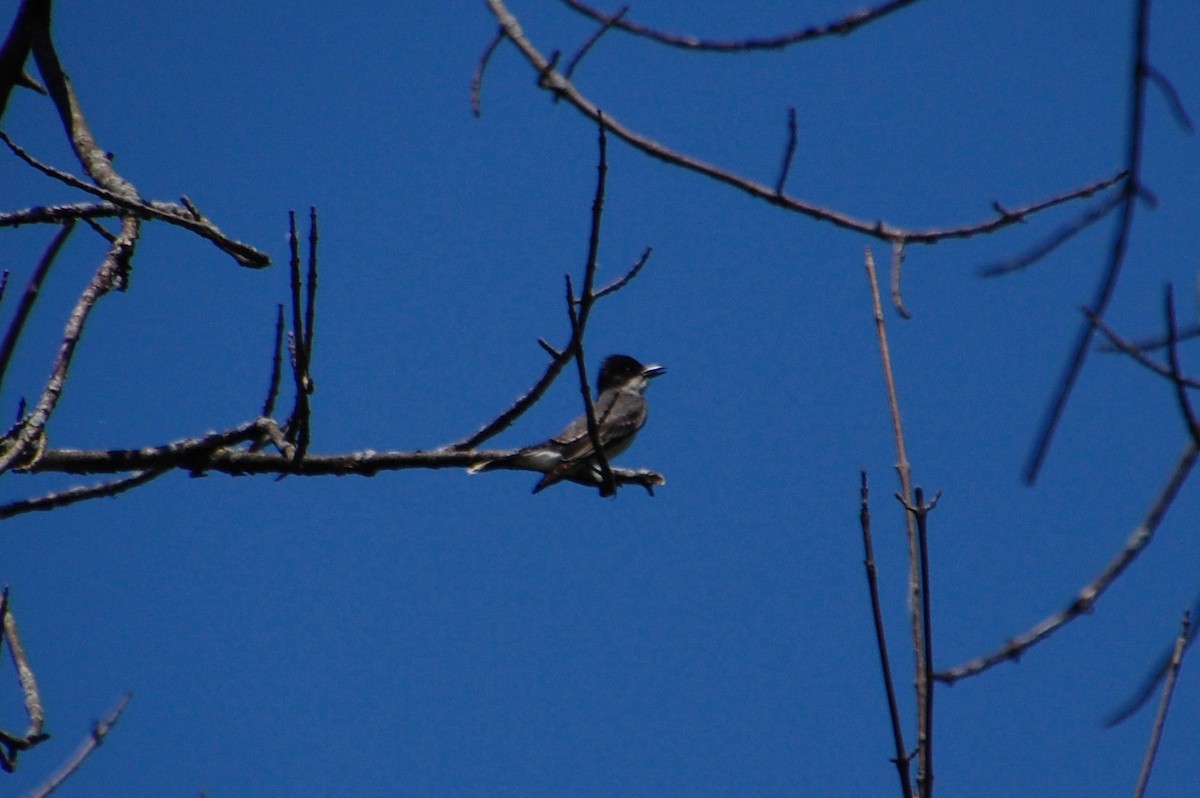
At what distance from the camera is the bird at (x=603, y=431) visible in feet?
22.3

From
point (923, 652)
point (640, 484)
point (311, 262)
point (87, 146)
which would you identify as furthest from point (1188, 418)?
point (640, 484)

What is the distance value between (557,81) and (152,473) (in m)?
1.67

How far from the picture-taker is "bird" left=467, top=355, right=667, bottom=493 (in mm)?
6809

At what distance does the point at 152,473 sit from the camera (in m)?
3.89

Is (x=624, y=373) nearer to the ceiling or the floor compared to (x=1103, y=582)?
nearer to the ceiling

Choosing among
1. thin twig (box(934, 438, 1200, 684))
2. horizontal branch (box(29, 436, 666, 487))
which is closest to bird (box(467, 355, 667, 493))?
horizontal branch (box(29, 436, 666, 487))

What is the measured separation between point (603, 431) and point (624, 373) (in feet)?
7.82

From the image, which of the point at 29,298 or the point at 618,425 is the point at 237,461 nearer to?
the point at 29,298

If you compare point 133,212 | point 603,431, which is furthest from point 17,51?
point 603,431

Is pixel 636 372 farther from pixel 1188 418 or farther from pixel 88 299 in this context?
pixel 1188 418

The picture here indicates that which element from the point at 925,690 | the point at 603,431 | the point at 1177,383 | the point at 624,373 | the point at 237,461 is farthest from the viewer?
the point at 624,373

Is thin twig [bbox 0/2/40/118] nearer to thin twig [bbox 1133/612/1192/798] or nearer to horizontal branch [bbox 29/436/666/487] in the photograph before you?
horizontal branch [bbox 29/436/666/487]

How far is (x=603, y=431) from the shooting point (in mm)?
8977

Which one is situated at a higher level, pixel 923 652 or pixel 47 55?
pixel 47 55
